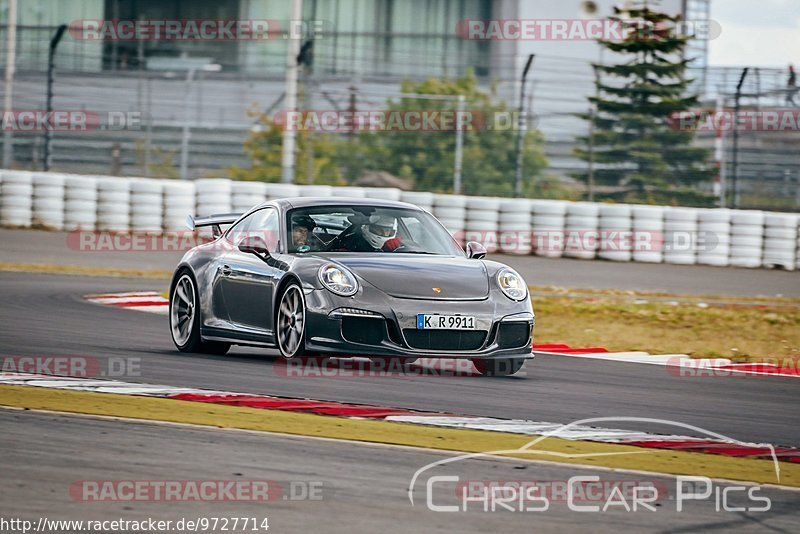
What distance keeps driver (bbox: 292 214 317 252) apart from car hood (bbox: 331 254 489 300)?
0.41 m

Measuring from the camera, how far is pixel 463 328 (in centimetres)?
855

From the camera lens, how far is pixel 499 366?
9258 millimetres

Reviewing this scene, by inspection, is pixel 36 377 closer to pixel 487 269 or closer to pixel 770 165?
pixel 487 269

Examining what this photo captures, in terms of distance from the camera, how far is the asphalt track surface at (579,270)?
18.7 metres

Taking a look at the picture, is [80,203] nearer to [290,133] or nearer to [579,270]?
[290,133]

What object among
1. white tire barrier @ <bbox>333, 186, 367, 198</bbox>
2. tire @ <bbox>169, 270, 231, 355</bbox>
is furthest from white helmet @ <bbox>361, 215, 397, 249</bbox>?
white tire barrier @ <bbox>333, 186, 367, 198</bbox>

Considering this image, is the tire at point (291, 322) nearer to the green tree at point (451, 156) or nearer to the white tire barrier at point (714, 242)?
the white tire barrier at point (714, 242)

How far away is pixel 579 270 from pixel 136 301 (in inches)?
315

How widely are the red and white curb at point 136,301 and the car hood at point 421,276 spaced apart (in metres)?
4.77

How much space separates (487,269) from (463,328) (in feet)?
2.29

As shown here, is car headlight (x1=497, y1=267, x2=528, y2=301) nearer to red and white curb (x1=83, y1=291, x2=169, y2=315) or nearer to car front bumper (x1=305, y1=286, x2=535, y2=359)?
car front bumper (x1=305, y1=286, x2=535, y2=359)

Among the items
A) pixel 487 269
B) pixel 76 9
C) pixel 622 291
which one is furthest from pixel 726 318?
pixel 76 9

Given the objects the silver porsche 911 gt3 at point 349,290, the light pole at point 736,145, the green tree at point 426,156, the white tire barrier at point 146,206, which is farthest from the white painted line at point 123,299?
the light pole at point 736,145

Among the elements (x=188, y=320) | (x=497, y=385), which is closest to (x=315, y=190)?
(x=188, y=320)
